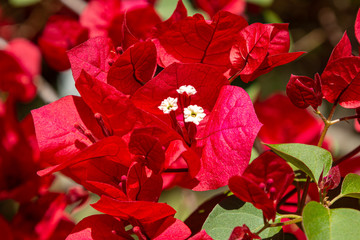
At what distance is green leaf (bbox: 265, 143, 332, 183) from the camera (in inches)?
20.4

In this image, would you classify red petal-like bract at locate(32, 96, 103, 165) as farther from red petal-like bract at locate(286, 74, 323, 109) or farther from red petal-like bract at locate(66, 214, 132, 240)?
red petal-like bract at locate(286, 74, 323, 109)

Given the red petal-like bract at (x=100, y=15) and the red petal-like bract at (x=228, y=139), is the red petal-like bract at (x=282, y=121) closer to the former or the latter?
the red petal-like bract at (x=100, y=15)

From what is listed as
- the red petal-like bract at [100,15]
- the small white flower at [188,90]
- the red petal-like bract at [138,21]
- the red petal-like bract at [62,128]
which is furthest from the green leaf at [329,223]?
the red petal-like bract at [100,15]

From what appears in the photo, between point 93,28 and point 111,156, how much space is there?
559mm

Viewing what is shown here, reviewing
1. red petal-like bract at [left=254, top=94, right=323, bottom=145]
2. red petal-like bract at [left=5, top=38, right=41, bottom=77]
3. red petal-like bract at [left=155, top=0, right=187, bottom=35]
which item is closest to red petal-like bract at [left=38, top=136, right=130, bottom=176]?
red petal-like bract at [left=155, top=0, right=187, bottom=35]

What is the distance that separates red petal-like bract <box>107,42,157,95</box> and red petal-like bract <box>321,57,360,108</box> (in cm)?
25

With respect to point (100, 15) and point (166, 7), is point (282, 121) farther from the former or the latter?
point (100, 15)

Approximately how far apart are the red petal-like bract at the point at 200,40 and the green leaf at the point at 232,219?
0.72 feet

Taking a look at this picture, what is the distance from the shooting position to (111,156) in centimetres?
58

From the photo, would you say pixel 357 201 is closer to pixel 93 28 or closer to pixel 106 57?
pixel 106 57

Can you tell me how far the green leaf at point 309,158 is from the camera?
518mm

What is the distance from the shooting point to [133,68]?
633 mm

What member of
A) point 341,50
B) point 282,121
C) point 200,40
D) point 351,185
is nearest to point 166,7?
point 282,121

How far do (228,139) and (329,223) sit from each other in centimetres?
17
